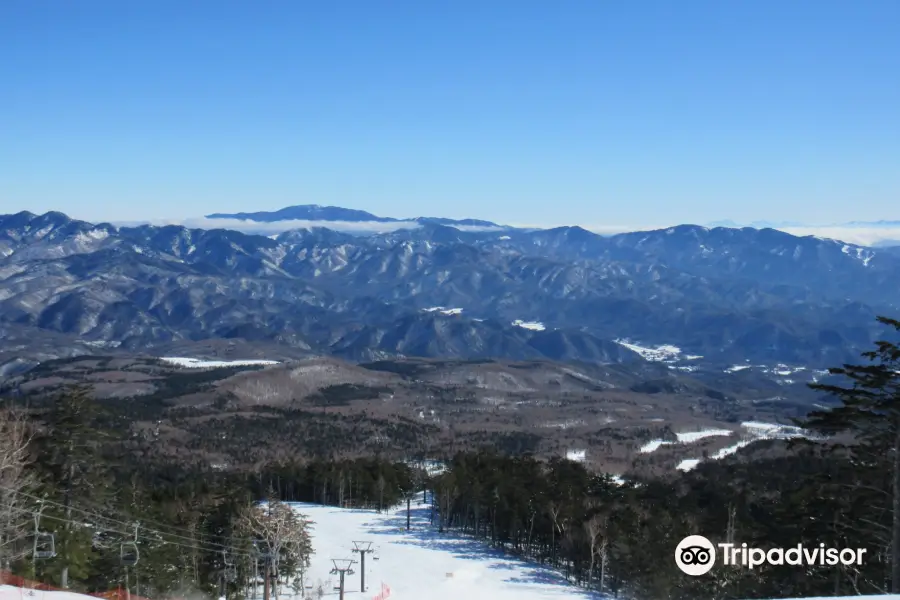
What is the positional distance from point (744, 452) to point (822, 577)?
4896 inches

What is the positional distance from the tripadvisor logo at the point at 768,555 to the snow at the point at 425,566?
49.2 ft

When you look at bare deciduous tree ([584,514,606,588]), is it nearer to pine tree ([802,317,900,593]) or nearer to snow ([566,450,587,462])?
pine tree ([802,317,900,593])

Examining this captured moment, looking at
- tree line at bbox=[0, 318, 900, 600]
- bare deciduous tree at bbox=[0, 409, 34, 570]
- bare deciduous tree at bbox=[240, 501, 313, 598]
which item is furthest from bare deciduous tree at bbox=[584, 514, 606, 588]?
bare deciduous tree at bbox=[0, 409, 34, 570]

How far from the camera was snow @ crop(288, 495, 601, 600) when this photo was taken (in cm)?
6006

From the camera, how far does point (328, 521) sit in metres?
90.2

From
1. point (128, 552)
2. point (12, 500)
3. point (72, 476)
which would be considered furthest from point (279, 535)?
point (12, 500)

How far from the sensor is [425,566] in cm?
6838

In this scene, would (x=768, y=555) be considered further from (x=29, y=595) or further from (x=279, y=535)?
(x=29, y=595)

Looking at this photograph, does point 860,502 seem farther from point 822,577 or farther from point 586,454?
point 586,454

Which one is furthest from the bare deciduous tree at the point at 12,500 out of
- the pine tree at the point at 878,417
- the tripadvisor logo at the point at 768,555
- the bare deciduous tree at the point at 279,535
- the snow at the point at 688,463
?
the snow at the point at 688,463

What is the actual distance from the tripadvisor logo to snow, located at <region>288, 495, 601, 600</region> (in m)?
15.0

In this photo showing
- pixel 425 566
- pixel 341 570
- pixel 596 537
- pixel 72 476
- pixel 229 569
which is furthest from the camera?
pixel 425 566

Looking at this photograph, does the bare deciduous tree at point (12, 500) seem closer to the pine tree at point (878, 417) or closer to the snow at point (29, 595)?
the snow at point (29, 595)

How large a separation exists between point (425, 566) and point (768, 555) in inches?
1350
